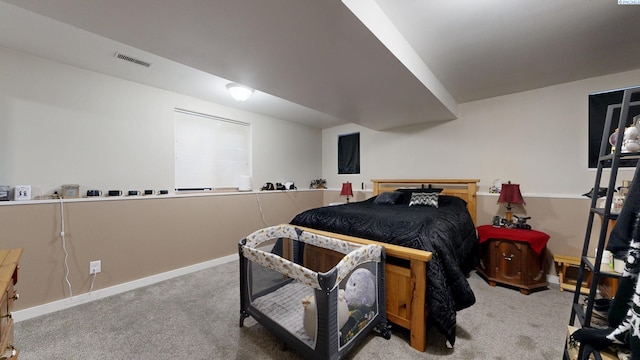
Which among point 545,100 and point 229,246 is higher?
point 545,100

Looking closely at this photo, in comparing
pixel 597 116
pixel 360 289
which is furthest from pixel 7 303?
pixel 597 116

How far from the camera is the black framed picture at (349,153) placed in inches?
181

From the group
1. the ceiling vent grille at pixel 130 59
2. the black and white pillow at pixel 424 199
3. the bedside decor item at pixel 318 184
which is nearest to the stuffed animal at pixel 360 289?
the black and white pillow at pixel 424 199

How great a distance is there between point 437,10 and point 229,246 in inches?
140

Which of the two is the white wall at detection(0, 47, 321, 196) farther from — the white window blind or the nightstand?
the nightstand

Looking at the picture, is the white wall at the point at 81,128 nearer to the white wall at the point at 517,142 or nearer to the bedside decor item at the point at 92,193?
the bedside decor item at the point at 92,193

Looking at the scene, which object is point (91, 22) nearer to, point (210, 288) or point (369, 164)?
point (210, 288)

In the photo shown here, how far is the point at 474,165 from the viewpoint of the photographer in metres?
3.26

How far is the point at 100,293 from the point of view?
2.36m

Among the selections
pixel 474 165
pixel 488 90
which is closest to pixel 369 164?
pixel 474 165

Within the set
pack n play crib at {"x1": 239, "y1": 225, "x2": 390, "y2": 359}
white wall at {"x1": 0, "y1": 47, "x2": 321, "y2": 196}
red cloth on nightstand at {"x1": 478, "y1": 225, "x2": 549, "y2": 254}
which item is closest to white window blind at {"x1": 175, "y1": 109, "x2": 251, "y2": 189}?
white wall at {"x1": 0, "y1": 47, "x2": 321, "y2": 196}

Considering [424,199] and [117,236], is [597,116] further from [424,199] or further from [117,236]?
[117,236]

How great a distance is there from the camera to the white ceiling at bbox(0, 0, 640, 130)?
51.4 inches

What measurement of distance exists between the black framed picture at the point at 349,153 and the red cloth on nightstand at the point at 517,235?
235cm
